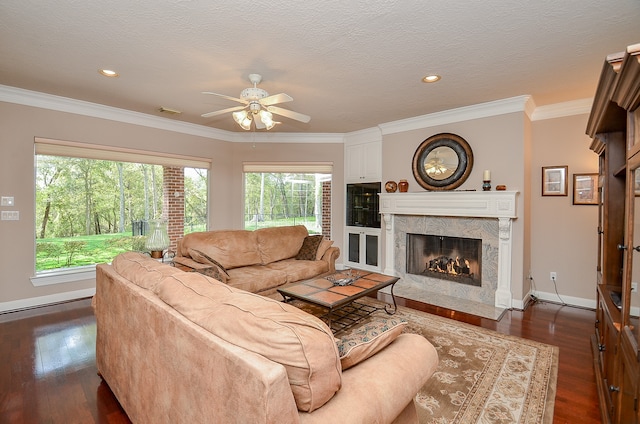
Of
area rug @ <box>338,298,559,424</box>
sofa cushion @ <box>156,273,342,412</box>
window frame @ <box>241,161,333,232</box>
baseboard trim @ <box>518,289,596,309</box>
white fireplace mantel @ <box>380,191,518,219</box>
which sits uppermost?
window frame @ <box>241,161,333,232</box>

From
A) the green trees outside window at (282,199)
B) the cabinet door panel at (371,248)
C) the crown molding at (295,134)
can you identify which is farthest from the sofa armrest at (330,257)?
the crown molding at (295,134)

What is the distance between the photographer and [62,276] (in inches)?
156

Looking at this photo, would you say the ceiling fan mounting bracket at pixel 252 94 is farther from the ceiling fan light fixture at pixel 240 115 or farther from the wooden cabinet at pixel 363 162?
→ the wooden cabinet at pixel 363 162

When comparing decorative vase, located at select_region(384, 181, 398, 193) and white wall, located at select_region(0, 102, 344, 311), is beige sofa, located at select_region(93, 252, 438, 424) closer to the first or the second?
white wall, located at select_region(0, 102, 344, 311)

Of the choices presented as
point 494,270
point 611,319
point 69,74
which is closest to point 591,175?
point 494,270

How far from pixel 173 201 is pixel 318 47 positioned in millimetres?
3693

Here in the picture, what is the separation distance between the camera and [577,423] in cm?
186

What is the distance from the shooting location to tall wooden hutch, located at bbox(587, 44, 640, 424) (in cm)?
127

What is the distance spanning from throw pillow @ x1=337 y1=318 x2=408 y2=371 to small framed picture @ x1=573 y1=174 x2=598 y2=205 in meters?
3.82

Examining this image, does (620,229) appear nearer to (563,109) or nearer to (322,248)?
(563,109)

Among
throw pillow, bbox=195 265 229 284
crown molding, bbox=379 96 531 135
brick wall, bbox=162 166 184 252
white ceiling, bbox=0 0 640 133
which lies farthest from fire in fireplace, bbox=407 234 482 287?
brick wall, bbox=162 166 184 252

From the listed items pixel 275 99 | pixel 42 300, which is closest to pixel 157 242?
pixel 275 99

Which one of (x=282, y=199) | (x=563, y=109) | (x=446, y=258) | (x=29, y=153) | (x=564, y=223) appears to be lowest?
(x=446, y=258)

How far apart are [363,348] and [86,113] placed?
471 cm
